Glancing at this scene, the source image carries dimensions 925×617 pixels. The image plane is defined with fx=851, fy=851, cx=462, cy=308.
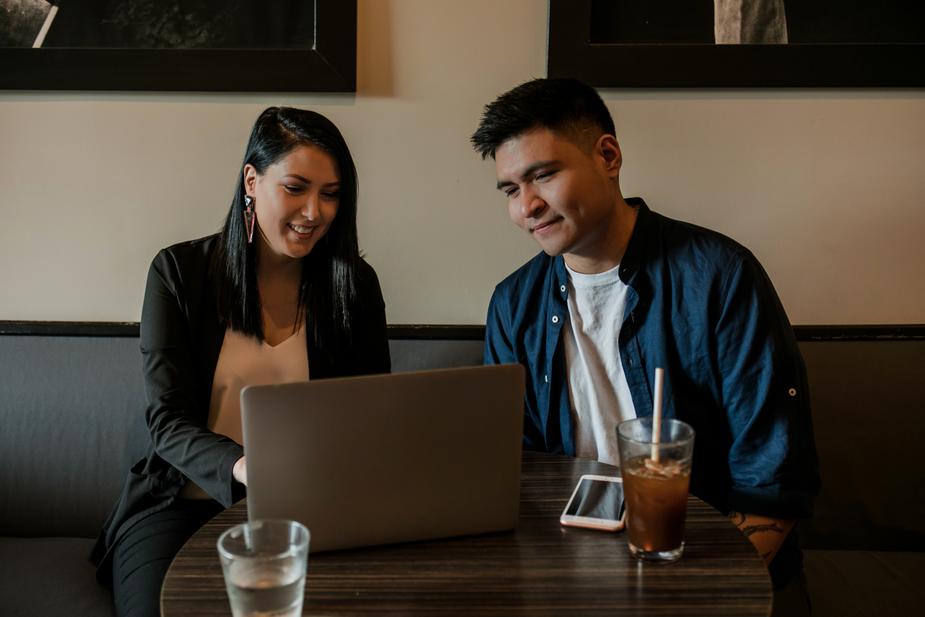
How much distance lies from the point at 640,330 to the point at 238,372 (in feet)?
2.43

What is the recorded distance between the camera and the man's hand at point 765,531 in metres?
1.32

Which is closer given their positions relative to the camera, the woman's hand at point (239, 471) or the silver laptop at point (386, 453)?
the silver laptop at point (386, 453)

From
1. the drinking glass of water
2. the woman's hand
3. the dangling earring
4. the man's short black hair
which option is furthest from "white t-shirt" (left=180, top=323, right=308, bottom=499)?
the drinking glass of water

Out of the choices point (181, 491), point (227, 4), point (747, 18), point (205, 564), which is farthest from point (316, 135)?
point (747, 18)

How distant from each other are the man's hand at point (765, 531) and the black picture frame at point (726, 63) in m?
0.97

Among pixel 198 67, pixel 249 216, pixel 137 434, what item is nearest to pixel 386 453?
pixel 249 216

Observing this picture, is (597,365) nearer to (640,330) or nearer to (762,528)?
(640,330)

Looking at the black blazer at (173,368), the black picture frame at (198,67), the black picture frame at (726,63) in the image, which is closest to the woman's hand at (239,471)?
the black blazer at (173,368)

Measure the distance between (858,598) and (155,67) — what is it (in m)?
1.77

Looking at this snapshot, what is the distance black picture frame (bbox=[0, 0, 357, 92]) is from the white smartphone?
3.50 ft

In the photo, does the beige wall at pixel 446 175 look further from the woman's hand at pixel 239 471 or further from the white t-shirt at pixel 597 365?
the woman's hand at pixel 239 471

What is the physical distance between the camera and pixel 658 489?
0.96 metres

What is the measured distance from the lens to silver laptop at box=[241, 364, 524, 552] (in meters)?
0.95

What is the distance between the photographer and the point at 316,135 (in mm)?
1535
